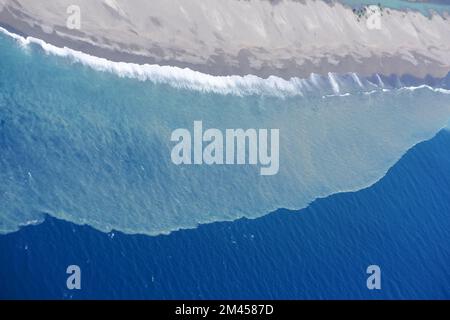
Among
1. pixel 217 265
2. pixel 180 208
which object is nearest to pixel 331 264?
pixel 217 265

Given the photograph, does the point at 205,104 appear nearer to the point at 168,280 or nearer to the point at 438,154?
the point at 168,280

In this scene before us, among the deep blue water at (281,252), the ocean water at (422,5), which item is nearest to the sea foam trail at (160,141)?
the deep blue water at (281,252)

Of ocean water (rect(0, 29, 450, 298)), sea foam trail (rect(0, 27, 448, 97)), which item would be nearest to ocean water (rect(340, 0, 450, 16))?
sea foam trail (rect(0, 27, 448, 97))

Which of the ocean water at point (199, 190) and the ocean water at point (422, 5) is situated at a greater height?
the ocean water at point (422, 5)

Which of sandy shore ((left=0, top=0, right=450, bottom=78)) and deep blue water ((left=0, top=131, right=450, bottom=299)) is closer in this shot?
deep blue water ((left=0, top=131, right=450, bottom=299))

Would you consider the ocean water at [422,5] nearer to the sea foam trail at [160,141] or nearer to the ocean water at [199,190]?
the sea foam trail at [160,141]

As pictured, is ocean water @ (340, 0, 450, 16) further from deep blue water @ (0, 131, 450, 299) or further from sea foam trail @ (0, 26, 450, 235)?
deep blue water @ (0, 131, 450, 299)

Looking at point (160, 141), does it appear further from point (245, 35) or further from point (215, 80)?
point (245, 35)
